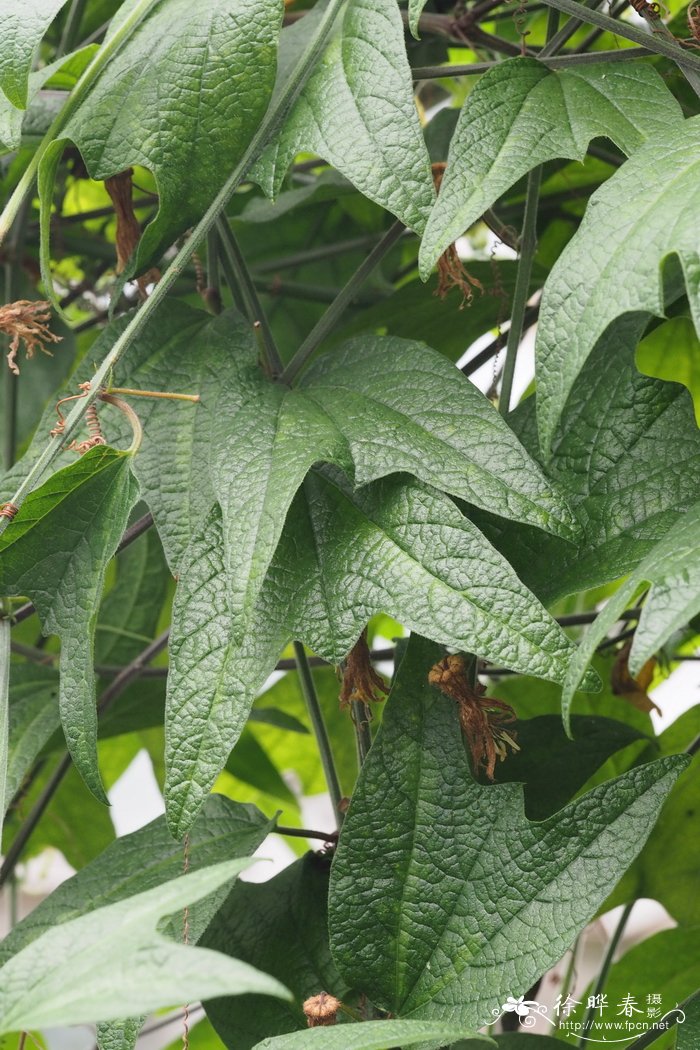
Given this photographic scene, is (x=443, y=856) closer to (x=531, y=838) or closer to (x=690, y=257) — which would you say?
(x=531, y=838)

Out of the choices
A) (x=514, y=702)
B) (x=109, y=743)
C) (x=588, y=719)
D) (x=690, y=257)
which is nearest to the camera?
(x=690, y=257)

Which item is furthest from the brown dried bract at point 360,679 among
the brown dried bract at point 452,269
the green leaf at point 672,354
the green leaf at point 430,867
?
the green leaf at point 672,354

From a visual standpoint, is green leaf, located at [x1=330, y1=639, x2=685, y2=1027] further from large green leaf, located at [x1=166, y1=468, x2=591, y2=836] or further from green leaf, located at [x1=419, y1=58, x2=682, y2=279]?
green leaf, located at [x1=419, y1=58, x2=682, y2=279]

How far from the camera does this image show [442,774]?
0.36 meters

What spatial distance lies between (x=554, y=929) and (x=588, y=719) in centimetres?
13

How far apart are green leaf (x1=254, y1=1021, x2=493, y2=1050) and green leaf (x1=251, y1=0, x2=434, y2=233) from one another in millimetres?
222

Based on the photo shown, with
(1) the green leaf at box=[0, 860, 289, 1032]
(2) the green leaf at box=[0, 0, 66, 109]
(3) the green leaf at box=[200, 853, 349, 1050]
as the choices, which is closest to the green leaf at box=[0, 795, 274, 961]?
(3) the green leaf at box=[200, 853, 349, 1050]

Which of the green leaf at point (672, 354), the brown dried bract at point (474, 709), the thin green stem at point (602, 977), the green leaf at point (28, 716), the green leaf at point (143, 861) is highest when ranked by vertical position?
the green leaf at point (672, 354)

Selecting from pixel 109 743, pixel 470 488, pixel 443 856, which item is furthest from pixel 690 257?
pixel 109 743

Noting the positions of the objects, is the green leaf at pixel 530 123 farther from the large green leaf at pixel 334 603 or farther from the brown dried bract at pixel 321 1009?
the brown dried bract at pixel 321 1009

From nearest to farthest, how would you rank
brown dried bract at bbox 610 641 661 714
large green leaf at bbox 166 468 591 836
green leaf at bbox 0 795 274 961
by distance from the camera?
large green leaf at bbox 166 468 591 836 → green leaf at bbox 0 795 274 961 → brown dried bract at bbox 610 641 661 714

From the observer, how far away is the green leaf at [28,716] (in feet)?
1.57

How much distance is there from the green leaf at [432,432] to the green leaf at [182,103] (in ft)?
0.27

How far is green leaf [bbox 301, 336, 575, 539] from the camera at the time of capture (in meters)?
0.33
